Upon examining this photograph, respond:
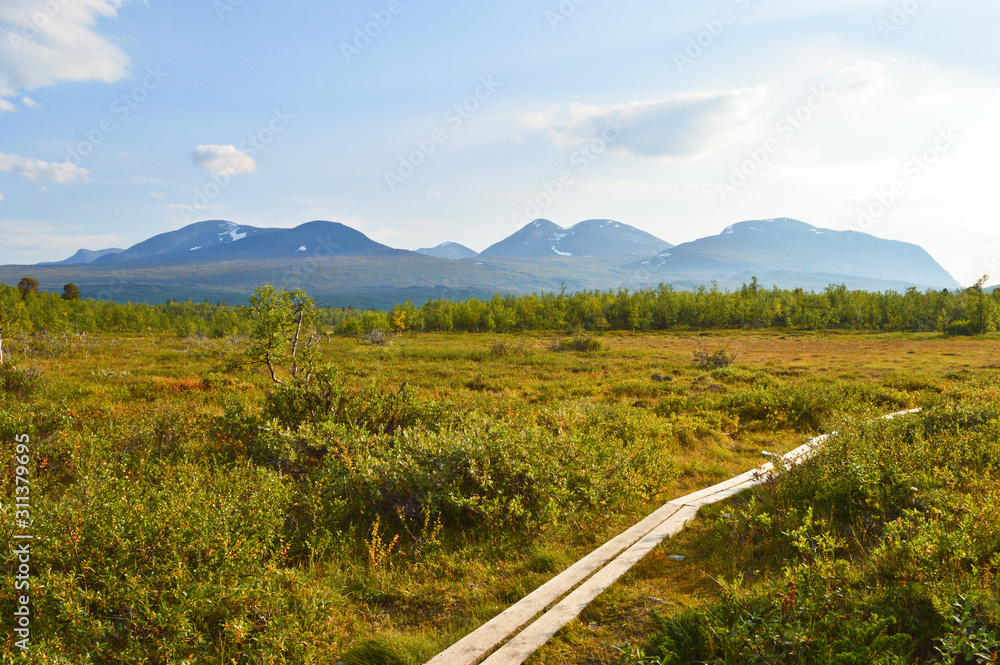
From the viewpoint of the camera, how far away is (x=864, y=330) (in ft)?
264

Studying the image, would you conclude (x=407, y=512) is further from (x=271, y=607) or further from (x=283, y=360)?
(x=283, y=360)

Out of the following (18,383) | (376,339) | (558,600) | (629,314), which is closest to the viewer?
(558,600)

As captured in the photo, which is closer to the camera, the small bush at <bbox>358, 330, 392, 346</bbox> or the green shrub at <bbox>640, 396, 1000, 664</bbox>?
the green shrub at <bbox>640, 396, 1000, 664</bbox>

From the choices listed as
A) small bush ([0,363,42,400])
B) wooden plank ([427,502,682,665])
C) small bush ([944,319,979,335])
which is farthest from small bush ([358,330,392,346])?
small bush ([944,319,979,335])

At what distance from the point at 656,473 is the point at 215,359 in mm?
40087

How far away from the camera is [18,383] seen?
1638cm

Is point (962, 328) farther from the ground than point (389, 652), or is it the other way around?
point (962, 328)

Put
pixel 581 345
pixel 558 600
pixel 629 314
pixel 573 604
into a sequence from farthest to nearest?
pixel 629 314, pixel 581 345, pixel 558 600, pixel 573 604

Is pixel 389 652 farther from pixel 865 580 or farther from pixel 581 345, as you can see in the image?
pixel 581 345

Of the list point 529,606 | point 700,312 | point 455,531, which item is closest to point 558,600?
point 529,606

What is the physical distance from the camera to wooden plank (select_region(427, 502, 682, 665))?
13.0 ft

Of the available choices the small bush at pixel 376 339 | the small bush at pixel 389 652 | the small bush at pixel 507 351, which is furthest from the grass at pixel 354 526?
the small bush at pixel 376 339

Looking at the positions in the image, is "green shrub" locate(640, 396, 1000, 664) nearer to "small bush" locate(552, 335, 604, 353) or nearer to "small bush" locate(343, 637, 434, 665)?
"small bush" locate(343, 637, 434, 665)

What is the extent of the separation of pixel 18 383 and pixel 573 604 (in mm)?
20907
